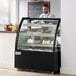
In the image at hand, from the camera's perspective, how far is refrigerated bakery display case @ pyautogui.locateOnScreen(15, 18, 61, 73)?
6250 millimetres

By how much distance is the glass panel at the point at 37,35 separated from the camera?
6.48 meters

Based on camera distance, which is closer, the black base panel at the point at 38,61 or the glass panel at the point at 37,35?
the black base panel at the point at 38,61

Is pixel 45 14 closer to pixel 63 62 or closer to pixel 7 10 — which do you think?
pixel 63 62

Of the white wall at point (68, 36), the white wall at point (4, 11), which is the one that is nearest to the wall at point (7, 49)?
the white wall at point (68, 36)

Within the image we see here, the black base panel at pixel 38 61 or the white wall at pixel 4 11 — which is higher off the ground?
the white wall at pixel 4 11

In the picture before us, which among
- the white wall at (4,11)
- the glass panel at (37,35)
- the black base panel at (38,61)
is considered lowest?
the black base panel at (38,61)

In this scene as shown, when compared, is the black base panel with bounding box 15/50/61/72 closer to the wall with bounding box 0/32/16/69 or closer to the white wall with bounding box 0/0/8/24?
the wall with bounding box 0/32/16/69

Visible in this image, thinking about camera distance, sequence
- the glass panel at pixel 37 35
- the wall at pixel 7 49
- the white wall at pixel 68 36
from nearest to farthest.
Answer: the white wall at pixel 68 36 → the glass panel at pixel 37 35 → the wall at pixel 7 49

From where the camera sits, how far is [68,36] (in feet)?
20.5

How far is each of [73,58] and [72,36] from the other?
542 mm

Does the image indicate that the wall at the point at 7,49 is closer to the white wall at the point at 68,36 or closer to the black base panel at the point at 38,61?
the black base panel at the point at 38,61

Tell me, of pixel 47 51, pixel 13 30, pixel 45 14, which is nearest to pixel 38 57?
pixel 47 51

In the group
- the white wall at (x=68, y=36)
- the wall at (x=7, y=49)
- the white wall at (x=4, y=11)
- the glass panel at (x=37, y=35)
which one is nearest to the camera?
the white wall at (x=68, y=36)

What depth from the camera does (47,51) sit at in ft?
20.5
